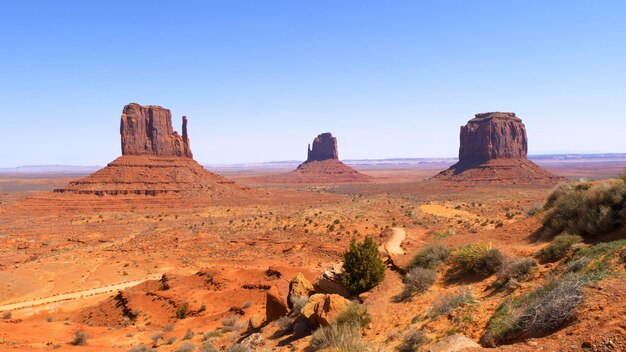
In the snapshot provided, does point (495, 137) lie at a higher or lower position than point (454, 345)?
higher

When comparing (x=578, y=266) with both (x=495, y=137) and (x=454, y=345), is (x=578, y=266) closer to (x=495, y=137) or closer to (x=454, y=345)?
(x=454, y=345)

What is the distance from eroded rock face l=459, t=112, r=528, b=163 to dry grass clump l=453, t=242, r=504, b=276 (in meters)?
104

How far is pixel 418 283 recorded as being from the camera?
1107cm

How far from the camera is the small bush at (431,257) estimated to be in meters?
12.3

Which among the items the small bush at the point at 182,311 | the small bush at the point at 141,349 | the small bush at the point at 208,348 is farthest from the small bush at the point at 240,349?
the small bush at the point at 182,311

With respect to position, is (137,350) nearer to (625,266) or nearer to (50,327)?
(50,327)

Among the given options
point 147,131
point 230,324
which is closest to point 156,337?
point 230,324

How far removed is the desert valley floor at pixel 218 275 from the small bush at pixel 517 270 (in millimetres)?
287

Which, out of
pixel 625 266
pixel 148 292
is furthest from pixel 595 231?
pixel 148 292

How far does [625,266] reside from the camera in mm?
7492

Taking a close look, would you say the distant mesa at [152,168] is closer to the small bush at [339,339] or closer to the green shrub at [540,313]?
the small bush at [339,339]

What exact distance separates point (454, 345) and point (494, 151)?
110583 millimetres

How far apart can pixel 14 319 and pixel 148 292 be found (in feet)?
20.3

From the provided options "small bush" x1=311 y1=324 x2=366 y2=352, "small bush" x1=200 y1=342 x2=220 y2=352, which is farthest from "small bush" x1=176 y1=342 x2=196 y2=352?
"small bush" x1=311 y1=324 x2=366 y2=352
